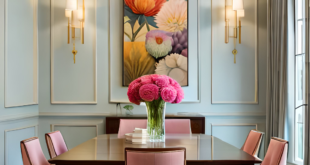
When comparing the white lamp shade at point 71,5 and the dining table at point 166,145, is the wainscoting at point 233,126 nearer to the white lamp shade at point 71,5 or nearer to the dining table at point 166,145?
the dining table at point 166,145

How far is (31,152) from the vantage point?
86.7 inches

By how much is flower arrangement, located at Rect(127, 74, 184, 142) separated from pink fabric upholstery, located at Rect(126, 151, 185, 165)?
75cm

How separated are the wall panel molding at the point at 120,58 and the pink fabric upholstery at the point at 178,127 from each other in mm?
1214

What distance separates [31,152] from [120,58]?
248cm

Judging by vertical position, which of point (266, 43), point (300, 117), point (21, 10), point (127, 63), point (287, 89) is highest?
point (21, 10)

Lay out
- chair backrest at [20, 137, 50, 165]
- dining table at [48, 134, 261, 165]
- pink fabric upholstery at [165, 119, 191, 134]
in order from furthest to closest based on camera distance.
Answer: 1. pink fabric upholstery at [165, 119, 191, 134]
2. chair backrest at [20, 137, 50, 165]
3. dining table at [48, 134, 261, 165]

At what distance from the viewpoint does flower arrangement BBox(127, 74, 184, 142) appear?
2.39 metres

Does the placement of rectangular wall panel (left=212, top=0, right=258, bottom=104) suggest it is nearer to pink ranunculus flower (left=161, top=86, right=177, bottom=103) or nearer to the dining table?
the dining table

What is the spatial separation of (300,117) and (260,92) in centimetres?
85

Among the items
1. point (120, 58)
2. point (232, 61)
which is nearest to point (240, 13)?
point (232, 61)

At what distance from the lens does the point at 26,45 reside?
4.25m

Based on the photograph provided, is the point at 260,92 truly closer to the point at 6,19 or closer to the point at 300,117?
the point at 300,117

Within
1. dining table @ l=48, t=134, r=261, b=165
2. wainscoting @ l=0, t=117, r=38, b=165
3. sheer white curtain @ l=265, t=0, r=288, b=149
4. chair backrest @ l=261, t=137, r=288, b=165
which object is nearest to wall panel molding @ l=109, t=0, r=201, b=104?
sheer white curtain @ l=265, t=0, r=288, b=149

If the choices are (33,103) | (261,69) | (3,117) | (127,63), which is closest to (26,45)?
(33,103)
